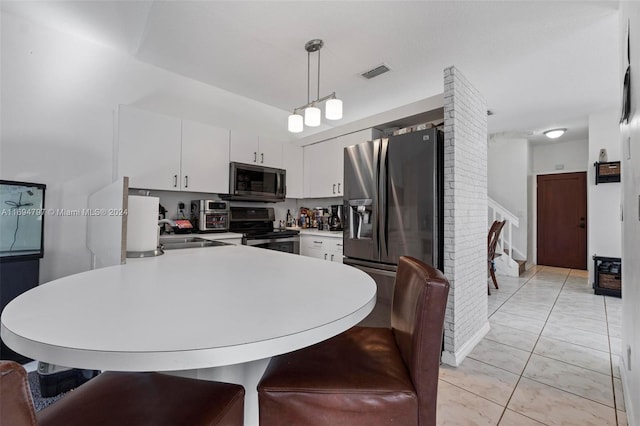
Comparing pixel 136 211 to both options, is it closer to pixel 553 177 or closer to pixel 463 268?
pixel 463 268

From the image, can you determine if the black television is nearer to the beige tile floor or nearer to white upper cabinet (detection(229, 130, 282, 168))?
white upper cabinet (detection(229, 130, 282, 168))

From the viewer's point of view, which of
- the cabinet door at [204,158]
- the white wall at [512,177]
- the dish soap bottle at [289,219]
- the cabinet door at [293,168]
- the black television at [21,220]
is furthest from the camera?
the white wall at [512,177]

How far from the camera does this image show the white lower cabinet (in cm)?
340

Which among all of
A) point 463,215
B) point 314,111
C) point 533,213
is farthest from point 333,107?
point 533,213

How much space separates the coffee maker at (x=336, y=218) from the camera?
157 inches

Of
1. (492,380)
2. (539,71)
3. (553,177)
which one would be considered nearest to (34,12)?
(492,380)

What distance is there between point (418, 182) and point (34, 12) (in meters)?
3.37

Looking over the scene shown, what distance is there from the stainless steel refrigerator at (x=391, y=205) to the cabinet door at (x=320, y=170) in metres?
1.04

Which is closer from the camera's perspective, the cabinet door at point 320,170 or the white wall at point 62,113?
the white wall at point 62,113

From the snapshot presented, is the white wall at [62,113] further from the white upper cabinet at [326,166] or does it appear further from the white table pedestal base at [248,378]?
the white table pedestal base at [248,378]

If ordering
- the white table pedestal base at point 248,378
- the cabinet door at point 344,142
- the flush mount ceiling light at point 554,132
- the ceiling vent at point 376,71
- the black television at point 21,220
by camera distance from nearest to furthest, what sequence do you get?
the white table pedestal base at point 248,378 < the black television at point 21,220 < the ceiling vent at point 376,71 < the cabinet door at point 344,142 < the flush mount ceiling light at point 554,132

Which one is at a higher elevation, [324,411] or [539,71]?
[539,71]

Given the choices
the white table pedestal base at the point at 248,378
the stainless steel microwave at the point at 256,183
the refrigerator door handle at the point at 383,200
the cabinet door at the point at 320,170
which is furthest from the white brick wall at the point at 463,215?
the stainless steel microwave at the point at 256,183

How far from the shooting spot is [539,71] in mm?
3092
